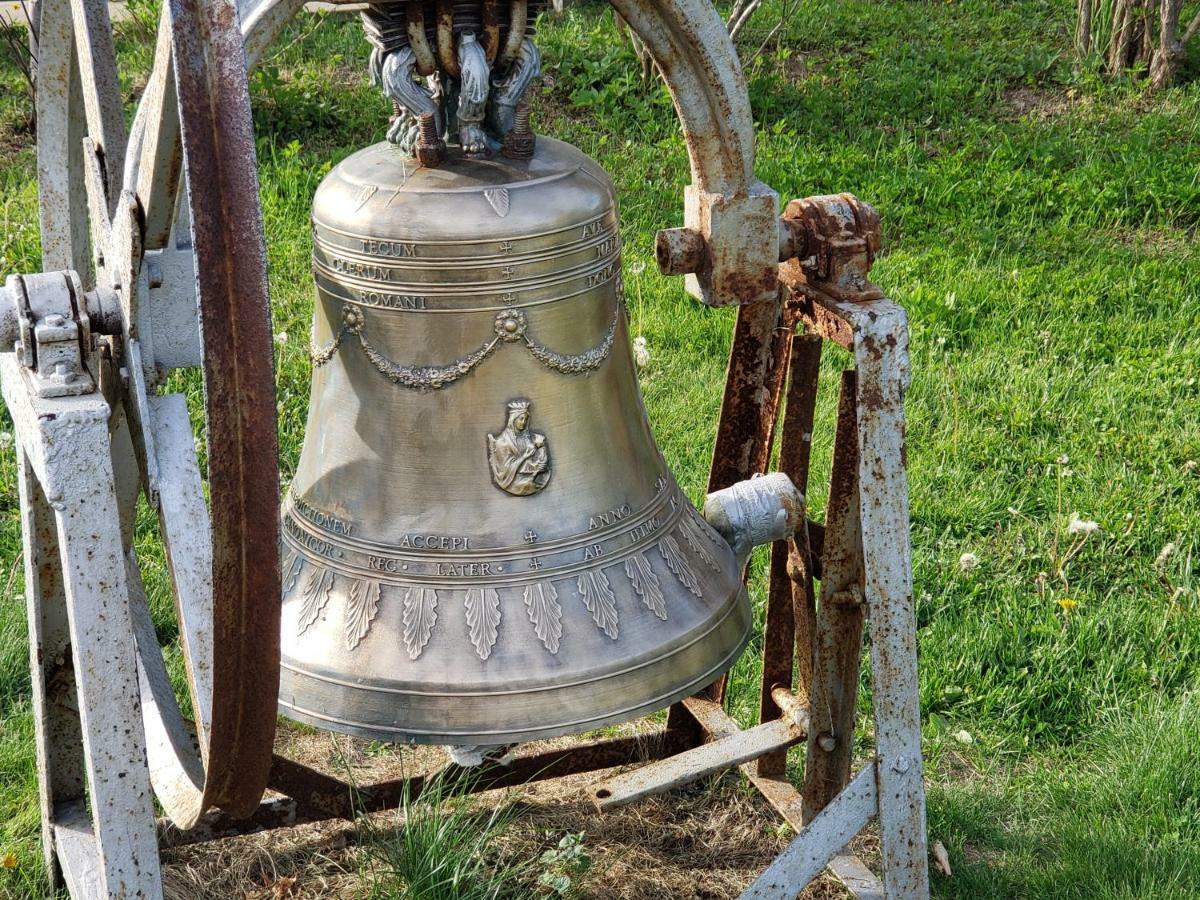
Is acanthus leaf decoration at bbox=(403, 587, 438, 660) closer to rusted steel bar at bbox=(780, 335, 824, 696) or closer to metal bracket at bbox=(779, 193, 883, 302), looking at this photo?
metal bracket at bbox=(779, 193, 883, 302)

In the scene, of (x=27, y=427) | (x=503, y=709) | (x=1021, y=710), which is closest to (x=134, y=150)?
(x=27, y=427)

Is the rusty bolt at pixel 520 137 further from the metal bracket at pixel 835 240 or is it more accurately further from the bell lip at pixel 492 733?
the bell lip at pixel 492 733

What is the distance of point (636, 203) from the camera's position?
507 cm

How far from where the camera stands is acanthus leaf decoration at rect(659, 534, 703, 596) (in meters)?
1.98

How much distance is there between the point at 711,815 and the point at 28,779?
4.53ft

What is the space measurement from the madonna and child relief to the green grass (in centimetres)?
142

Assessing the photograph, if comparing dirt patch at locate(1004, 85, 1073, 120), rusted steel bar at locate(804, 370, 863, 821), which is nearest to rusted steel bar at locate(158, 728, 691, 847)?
rusted steel bar at locate(804, 370, 863, 821)

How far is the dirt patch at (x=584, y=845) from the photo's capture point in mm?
2719

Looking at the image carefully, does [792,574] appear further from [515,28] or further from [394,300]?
[515,28]

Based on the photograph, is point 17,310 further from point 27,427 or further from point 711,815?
point 711,815

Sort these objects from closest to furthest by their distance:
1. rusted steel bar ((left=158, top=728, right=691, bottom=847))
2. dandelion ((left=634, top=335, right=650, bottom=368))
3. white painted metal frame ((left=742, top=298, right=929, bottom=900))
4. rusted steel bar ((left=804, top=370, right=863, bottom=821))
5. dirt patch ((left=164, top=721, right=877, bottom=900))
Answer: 1. white painted metal frame ((left=742, top=298, right=929, bottom=900))
2. rusted steel bar ((left=804, top=370, right=863, bottom=821))
3. rusted steel bar ((left=158, top=728, right=691, bottom=847))
4. dirt patch ((left=164, top=721, right=877, bottom=900))
5. dandelion ((left=634, top=335, right=650, bottom=368))

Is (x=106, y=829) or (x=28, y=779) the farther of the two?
(x=28, y=779)

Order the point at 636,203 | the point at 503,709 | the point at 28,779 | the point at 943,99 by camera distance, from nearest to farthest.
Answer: the point at 503,709 → the point at 28,779 → the point at 636,203 → the point at 943,99

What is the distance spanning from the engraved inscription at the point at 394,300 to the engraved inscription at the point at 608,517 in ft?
1.19
